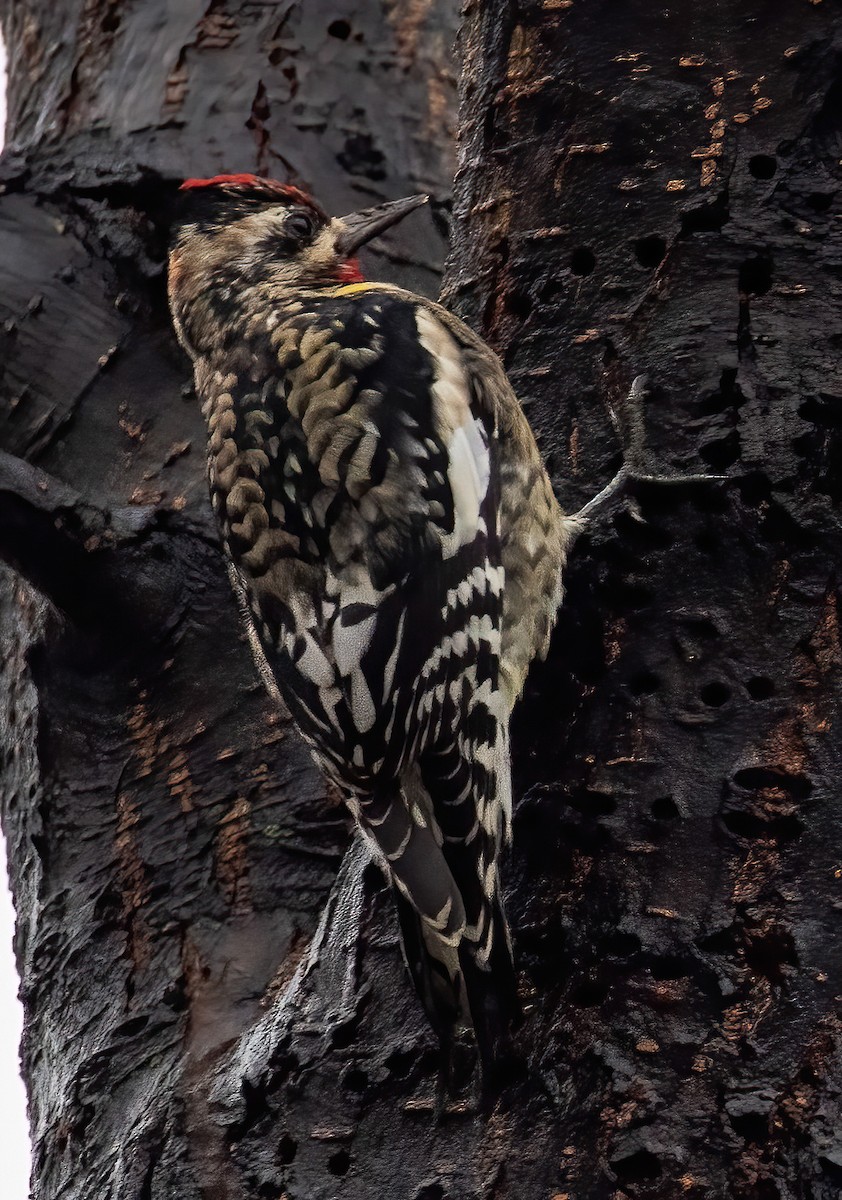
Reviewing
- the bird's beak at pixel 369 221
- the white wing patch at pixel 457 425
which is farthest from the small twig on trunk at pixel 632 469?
the bird's beak at pixel 369 221

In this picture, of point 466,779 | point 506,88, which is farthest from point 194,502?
point 506,88

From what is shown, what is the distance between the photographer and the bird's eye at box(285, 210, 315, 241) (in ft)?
8.47

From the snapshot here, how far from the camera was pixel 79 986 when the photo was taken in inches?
82.3

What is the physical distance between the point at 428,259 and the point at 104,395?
30.3 inches

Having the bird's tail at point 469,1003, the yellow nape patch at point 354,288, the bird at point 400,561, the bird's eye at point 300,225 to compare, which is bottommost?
the bird's tail at point 469,1003

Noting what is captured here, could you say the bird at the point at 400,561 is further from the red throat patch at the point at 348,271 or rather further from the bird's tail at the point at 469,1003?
the red throat patch at the point at 348,271

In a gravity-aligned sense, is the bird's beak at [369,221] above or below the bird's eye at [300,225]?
below

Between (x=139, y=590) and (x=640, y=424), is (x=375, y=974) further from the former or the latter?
(x=640, y=424)

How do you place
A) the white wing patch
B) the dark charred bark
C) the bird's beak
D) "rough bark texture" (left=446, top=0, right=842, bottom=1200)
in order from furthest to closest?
the bird's beak
the white wing patch
the dark charred bark
"rough bark texture" (left=446, top=0, right=842, bottom=1200)

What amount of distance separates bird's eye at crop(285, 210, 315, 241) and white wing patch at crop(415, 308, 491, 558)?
0.50 metres

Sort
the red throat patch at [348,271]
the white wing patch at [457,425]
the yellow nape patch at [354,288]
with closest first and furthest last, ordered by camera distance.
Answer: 1. the white wing patch at [457,425]
2. the yellow nape patch at [354,288]
3. the red throat patch at [348,271]

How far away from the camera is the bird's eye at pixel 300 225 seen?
102 inches

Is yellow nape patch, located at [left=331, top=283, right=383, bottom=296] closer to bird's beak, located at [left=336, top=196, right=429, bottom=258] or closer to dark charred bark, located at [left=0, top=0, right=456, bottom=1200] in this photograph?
bird's beak, located at [left=336, top=196, right=429, bottom=258]

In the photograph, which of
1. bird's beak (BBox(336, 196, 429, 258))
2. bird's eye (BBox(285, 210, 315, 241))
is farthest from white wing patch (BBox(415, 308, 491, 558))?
bird's eye (BBox(285, 210, 315, 241))
